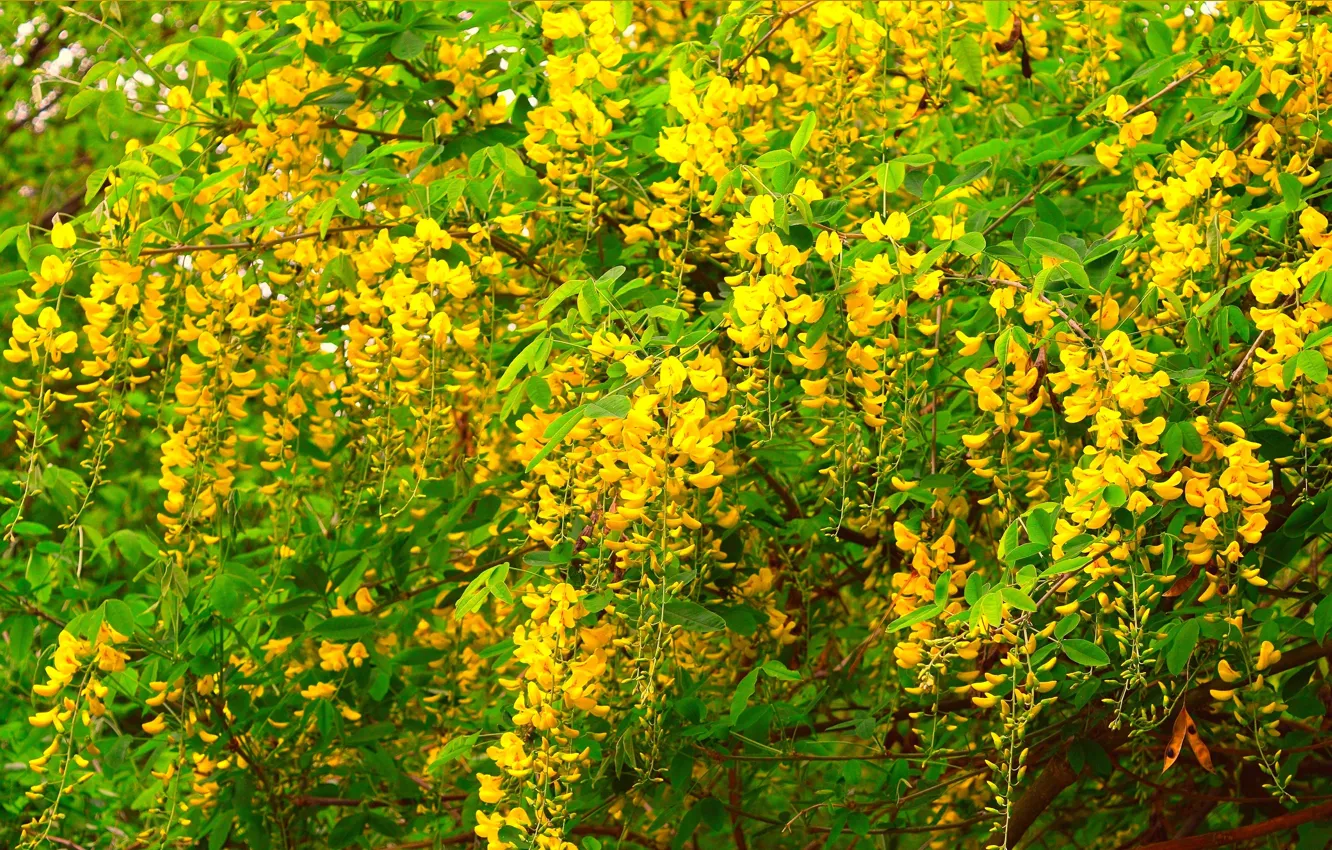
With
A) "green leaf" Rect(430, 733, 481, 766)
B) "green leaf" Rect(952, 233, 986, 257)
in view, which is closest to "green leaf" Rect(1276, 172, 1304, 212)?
"green leaf" Rect(952, 233, 986, 257)

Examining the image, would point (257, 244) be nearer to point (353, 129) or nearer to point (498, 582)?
point (353, 129)

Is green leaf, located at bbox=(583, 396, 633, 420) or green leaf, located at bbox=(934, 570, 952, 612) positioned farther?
green leaf, located at bbox=(934, 570, 952, 612)

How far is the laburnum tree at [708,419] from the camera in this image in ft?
4.82

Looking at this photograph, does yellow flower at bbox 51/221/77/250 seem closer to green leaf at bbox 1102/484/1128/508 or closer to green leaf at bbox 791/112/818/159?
green leaf at bbox 791/112/818/159

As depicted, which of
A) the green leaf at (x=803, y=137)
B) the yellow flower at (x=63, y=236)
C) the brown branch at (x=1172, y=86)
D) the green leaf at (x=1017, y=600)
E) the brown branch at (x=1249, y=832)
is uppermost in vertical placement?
the yellow flower at (x=63, y=236)

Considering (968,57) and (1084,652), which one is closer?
(1084,652)

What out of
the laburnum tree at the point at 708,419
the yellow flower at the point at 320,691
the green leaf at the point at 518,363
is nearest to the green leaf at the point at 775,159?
the laburnum tree at the point at 708,419

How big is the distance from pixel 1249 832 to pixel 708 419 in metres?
0.98

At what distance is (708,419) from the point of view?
1.50 metres

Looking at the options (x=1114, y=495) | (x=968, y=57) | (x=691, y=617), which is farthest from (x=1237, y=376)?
(x=968, y=57)

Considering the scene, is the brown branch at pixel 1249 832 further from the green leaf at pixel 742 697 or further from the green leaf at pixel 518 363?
the green leaf at pixel 518 363

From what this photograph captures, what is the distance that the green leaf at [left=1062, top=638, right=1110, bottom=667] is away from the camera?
141cm

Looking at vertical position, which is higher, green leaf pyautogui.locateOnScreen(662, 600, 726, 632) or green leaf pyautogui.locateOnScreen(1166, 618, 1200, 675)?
green leaf pyautogui.locateOnScreen(662, 600, 726, 632)

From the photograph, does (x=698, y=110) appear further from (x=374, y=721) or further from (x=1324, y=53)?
(x=374, y=721)
